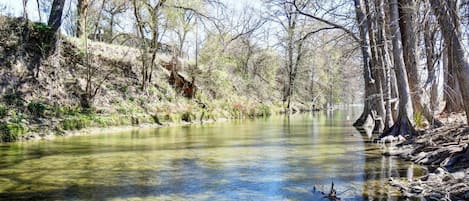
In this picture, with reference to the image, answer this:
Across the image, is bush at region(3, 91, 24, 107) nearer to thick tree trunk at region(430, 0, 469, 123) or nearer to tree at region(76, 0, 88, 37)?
tree at region(76, 0, 88, 37)

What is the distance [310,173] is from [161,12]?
53.5 ft

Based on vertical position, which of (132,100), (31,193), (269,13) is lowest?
(31,193)

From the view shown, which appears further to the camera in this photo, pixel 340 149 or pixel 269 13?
pixel 269 13

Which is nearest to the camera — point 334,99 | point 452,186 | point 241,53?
point 452,186

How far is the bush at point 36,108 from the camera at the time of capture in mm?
15117

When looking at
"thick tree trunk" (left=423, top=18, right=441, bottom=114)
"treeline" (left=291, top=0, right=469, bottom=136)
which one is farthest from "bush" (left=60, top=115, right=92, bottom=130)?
"thick tree trunk" (left=423, top=18, right=441, bottom=114)

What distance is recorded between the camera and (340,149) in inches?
456

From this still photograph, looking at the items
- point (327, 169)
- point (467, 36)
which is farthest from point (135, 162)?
point (467, 36)

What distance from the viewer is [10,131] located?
13.1 m

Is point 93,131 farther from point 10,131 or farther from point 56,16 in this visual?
point 56,16

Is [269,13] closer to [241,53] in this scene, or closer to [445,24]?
[445,24]

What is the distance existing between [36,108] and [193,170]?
9212 millimetres

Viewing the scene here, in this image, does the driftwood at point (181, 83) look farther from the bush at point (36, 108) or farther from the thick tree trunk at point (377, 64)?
the thick tree trunk at point (377, 64)

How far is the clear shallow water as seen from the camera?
249 inches
